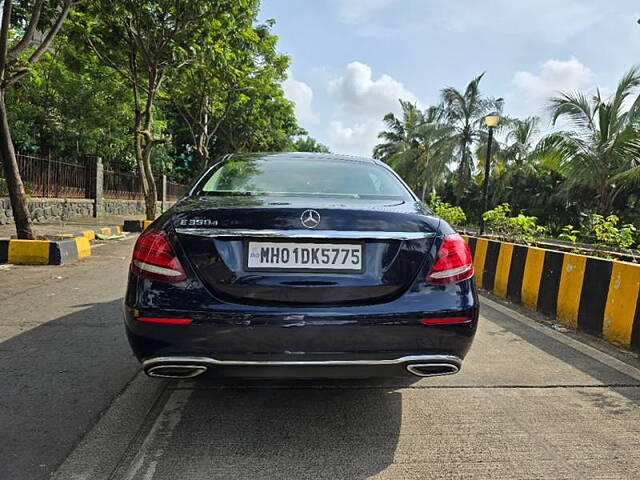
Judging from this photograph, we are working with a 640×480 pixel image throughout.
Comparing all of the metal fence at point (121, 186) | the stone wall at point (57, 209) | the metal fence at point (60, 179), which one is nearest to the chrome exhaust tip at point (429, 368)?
the stone wall at point (57, 209)

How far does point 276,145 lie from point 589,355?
116 ft

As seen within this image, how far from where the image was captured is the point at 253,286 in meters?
2.22

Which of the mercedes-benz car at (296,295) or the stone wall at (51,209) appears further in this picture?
the stone wall at (51,209)

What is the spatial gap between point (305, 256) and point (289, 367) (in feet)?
1.55

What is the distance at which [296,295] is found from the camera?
2232mm

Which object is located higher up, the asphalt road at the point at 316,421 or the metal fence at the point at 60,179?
the metal fence at the point at 60,179

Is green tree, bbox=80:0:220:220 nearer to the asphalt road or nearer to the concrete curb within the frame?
the concrete curb

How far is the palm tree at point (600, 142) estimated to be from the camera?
15.0 m

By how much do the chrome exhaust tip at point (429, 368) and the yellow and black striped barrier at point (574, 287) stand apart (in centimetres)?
243

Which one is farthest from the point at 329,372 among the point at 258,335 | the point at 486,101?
the point at 486,101

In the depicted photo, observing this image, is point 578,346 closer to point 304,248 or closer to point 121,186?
point 304,248

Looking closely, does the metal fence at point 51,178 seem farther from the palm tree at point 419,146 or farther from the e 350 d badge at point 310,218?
the palm tree at point 419,146

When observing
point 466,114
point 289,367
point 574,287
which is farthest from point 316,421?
point 466,114

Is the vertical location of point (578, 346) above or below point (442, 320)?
below
